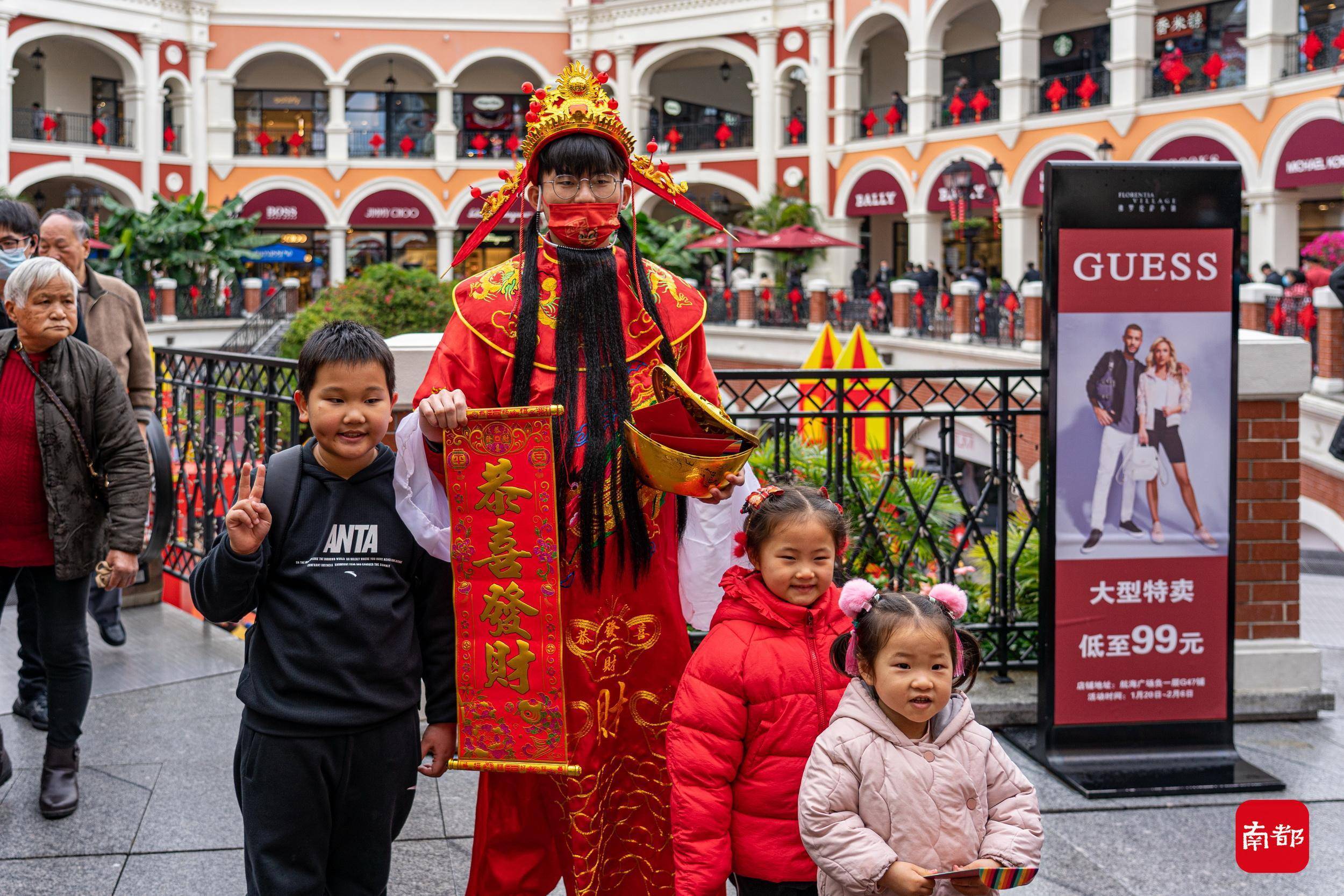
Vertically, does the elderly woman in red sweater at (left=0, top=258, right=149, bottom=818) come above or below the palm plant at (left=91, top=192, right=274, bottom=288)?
below

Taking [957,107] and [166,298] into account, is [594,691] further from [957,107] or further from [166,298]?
[957,107]

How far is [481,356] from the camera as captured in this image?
102 inches

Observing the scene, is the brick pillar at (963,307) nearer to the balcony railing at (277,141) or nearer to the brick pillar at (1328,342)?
the brick pillar at (1328,342)

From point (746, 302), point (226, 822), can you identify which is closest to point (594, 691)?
point (226, 822)

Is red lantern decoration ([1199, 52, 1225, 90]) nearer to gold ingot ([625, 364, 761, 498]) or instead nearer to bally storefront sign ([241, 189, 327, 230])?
bally storefront sign ([241, 189, 327, 230])

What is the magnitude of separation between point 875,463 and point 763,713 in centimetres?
339

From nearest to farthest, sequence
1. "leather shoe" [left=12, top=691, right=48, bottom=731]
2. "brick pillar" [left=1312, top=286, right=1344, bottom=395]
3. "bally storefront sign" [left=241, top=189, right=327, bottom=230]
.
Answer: "leather shoe" [left=12, top=691, right=48, bottom=731] → "brick pillar" [left=1312, top=286, right=1344, bottom=395] → "bally storefront sign" [left=241, top=189, right=327, bottom=230]

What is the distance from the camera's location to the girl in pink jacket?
2.17 m

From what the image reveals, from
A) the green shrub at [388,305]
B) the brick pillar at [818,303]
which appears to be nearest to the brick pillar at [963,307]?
the brick pillar at [818,303]

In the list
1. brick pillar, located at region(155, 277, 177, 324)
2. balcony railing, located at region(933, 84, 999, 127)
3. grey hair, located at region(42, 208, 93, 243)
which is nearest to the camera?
grey hair, located at region(42, 208, 93, 243)

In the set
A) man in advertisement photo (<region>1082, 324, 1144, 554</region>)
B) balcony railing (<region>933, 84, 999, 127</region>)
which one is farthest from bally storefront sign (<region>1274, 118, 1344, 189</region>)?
man in advertisement photo (<region>1082, 324, 1144, 554</region>)

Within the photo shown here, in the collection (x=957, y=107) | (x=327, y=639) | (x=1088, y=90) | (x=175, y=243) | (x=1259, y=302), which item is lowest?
(x=327, y=639)

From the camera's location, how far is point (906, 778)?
220cm

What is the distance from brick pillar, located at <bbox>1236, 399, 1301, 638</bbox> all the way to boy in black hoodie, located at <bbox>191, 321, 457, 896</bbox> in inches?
123
